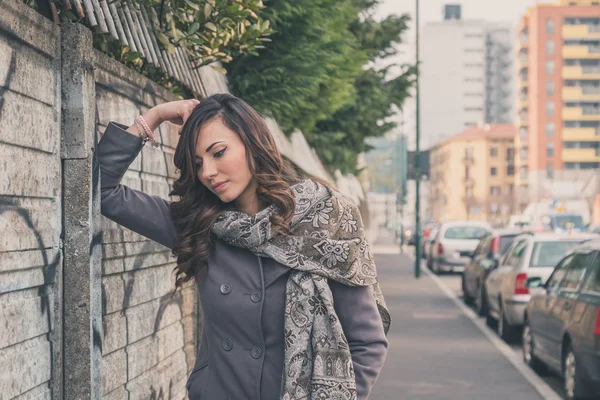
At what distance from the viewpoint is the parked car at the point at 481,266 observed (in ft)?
58.9

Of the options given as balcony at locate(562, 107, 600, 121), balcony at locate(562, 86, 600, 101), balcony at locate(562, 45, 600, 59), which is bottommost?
balcony at locate(562, 107, 600, 121)

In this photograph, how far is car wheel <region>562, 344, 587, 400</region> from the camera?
8.83 m

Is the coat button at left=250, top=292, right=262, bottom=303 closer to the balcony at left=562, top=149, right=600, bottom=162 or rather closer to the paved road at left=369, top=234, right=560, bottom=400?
the paved road at left=369, top=234, right=560, bottom=400

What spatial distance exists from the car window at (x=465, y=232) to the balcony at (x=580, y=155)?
8850 cm

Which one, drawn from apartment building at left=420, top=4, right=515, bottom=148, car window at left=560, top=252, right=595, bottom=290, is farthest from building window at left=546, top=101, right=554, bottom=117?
car window at left=560, top=252, right=595, bottom=290

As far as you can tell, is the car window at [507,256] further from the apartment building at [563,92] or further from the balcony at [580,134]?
the balcony at [580,134]

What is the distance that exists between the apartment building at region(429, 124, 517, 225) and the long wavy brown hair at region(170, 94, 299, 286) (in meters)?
132

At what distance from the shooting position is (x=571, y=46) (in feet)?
389

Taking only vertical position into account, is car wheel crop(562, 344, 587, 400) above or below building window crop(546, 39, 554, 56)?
below

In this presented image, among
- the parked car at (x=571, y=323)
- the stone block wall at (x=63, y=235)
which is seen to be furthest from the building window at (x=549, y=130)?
the stone block wall at (x=63, y=235)

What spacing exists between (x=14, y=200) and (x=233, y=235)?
839mm

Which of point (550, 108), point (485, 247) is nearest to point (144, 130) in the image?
point (485, 247)

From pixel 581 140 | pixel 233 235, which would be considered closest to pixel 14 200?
pixel 233 235

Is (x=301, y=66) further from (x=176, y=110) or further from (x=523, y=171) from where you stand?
(x=523, y=171)
